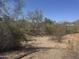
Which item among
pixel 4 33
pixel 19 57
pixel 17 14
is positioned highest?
pixel 17 14

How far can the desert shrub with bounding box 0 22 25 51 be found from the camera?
17938mm

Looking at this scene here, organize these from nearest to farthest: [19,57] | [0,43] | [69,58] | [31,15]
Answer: [69,58]
[19,57]
[0,43]
[31,15]

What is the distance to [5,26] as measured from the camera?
60.4ft

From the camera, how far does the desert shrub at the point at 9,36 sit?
17938mm

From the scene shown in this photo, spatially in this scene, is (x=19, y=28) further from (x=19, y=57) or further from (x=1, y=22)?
(x=19, y=57)

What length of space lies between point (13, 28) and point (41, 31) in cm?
2261

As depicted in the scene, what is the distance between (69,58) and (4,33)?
796 cm

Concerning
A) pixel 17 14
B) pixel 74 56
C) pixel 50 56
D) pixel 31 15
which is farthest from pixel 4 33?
pixel 31 15

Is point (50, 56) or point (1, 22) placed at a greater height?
point (1, 22)

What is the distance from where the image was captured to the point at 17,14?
1941 centimetres

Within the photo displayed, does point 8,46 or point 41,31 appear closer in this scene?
point 8,46

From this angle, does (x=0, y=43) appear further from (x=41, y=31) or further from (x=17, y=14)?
(x=41, y=31)

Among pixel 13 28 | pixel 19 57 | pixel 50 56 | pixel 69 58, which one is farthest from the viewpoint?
pixel 13 28

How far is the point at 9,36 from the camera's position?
59.7 feet
